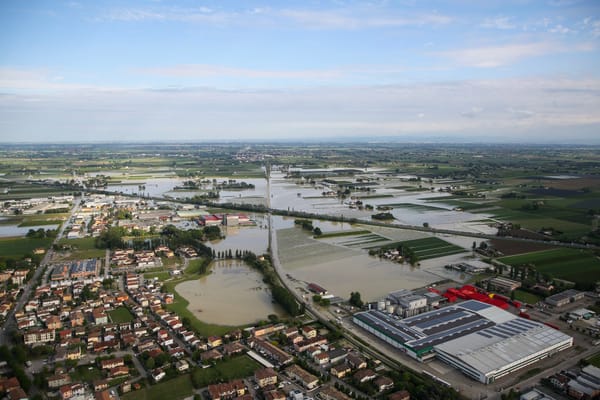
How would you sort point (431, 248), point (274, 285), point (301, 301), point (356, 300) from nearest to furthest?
1. point (356, 300)
2. point (301, 301)
3. point (274, 285)
4. point (431, 248)

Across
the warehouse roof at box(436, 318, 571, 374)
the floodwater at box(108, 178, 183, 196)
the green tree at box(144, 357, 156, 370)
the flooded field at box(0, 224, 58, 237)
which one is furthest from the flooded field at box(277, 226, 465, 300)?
the floodwater at box(108, 178, 183, 196)

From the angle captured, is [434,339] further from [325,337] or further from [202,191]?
[202,191]

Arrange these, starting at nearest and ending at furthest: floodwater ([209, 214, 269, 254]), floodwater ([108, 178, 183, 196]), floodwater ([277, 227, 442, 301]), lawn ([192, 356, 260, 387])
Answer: lawn ([192, 356, 260, 387])
floodwater ([277, 227, 442, 301])
floodwater ([209, 214, 269, 254])
floodwater ([108, 178, 183, 196])

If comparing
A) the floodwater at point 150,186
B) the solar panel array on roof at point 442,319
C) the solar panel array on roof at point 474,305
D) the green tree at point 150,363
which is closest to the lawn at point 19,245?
the green tree at point 150,363

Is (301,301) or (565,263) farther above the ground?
(565,263)

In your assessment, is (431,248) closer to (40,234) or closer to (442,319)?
(442,319)

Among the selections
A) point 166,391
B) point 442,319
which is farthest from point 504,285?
point 166,391

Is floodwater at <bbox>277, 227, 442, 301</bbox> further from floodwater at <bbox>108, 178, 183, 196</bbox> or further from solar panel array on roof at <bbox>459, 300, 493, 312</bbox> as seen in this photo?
floodwater at <bbox>108, 178, 183, 196</bbox>
